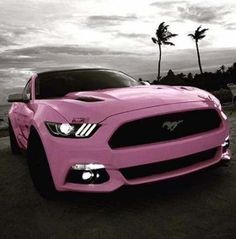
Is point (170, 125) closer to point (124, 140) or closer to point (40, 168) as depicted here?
point (124, 140)

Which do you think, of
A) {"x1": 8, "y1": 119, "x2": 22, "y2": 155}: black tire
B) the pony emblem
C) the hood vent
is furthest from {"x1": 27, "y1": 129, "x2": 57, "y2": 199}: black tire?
{"x1": 8, "y1": 119, "x2": 22, "y2": 155}: black tire

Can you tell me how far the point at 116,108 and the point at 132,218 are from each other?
3.06 feet

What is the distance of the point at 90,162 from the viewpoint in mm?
3541

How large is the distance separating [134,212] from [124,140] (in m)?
0.61

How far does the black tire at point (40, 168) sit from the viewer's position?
386cm

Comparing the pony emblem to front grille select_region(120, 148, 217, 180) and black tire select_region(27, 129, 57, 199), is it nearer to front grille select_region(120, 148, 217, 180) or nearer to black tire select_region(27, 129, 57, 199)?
front grille select_region(120, 148, 217, 180)

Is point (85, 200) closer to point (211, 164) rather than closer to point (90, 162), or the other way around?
point (90, 162)

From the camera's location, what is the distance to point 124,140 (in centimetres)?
356

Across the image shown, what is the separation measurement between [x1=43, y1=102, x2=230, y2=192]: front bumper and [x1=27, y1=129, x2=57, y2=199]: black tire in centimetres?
13

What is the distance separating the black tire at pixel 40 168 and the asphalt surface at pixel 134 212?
0.12 metres

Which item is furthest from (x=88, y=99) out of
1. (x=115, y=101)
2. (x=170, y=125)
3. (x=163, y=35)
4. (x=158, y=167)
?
(x=163, y=35)

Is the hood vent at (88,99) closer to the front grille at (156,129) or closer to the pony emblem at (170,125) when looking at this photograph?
the front grille at (156,129)

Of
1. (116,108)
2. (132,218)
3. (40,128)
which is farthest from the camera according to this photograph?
(40,128)

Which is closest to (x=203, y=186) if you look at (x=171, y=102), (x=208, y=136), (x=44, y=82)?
(x=208, y=136)
